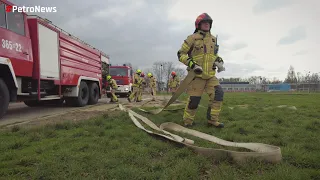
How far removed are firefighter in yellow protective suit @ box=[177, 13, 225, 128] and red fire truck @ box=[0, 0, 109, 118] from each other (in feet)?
14.5

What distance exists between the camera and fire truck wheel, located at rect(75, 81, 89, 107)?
34.0 ft

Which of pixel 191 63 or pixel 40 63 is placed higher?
pixel 40 63

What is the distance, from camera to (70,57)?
9938mm

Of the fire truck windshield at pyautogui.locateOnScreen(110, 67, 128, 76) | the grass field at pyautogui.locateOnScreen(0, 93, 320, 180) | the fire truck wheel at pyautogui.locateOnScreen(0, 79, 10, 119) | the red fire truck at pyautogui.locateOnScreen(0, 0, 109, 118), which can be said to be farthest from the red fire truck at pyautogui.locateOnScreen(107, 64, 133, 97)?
the grass field at pyautogui.locateOnScreen(0, 93, 320, 180)

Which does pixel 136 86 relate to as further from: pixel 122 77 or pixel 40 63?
pixel 40 63

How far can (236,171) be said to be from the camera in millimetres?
2320

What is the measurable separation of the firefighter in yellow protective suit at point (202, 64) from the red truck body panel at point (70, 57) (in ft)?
16.4

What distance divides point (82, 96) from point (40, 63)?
11.6 feet

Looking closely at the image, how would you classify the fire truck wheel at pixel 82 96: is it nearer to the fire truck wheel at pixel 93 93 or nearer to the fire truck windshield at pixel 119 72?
the fire truck wheel at pixel 93 93

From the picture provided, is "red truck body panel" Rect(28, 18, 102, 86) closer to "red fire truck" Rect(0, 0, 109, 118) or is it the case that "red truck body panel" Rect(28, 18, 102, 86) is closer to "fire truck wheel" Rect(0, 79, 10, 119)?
"red fire truck" Rect(0, 0, 109, 118)

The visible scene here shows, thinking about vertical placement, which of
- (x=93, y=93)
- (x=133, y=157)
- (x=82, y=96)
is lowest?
(x=133, y=157)

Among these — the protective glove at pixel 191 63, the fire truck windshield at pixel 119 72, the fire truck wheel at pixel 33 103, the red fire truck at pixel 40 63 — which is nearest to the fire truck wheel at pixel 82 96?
the red fire truck at pixel 40 63

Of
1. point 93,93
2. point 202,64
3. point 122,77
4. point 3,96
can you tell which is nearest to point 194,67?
point 202,64

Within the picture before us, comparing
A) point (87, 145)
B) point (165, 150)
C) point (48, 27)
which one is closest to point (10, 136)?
point (87, 145)
